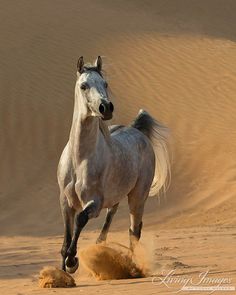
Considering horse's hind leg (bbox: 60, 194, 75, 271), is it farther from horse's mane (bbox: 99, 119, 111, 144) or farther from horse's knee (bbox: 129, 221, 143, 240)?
horse's knee (bbox: 129, 221, 143, 240)

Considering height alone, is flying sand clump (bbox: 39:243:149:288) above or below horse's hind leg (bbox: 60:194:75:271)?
below

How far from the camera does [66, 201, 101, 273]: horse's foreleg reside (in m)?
7.68

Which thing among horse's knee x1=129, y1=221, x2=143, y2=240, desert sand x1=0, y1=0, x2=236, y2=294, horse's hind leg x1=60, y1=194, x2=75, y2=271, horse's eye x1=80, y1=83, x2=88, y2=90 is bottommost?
desert sand x1=0, y1=0, x2=236, y2=294

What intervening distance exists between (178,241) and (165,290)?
15.6 feet

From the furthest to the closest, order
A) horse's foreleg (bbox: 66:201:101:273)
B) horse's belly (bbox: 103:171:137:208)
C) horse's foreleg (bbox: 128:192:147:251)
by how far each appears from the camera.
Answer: horse's foreleg (bbox: 128:192:147:251)
horse's belly (bbox: 103:171:137:208)
horse's foreleg (bbox: 66:201:101:273)

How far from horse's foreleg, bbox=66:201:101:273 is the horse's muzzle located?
85cm

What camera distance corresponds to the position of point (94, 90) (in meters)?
7.69

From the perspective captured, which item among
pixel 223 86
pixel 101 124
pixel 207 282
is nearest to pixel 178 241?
pixel 101 124

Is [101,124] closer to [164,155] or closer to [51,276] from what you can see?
[51,276]

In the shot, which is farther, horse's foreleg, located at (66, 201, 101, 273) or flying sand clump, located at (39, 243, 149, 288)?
flying sand clump, located at (39, 243, 149, 288)

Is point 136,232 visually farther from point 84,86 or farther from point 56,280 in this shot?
point 84,86

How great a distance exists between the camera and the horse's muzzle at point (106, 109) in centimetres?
745

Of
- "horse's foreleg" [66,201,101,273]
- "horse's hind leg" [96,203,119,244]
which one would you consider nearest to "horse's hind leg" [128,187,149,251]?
"horse's hind leg" [96,203,119,244]

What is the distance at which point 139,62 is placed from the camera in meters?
23.6
